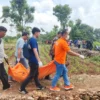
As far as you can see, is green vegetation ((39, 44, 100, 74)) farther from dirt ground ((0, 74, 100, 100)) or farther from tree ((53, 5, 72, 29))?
tree ((53, 5, 72, 29))

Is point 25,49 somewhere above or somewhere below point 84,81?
above

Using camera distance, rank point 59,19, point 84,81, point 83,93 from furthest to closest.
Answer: point 59,19 → point 84,81 → point 83,93

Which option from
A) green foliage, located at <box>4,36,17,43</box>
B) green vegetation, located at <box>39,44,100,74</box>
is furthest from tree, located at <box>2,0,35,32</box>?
green vegetation, located at <box>39,44,100,74</box>

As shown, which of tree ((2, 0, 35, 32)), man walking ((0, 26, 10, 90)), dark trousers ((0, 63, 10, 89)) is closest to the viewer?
man walking ((0, 26, 10, 90))

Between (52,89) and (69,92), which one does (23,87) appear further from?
(69,92)

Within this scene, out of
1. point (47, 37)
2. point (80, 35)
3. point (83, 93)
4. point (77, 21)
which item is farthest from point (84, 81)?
point (47, 37)

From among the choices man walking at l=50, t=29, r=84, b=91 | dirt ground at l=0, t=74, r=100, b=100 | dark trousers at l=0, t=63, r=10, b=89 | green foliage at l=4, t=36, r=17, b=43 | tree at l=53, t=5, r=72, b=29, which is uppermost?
tree at l=53, t=5, r=72, b=29

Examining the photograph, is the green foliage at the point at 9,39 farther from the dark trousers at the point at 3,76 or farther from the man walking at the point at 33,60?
the man walking at the point at 33,60

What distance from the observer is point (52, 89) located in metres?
6.26

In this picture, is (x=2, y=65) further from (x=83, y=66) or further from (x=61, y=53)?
(x=83, y=66)

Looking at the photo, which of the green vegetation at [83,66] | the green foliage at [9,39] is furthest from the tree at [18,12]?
the green vegetation at [83,66]

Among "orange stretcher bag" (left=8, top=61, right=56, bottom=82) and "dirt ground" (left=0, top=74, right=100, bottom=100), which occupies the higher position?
"orange stretcher bag" (left=8, top=61, right=56, bottom=82)

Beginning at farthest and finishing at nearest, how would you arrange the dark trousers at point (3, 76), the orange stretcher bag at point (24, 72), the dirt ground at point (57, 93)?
the orange stretcher bag at point (24, 72), the dark trousers at point (3, 76), the dirt ground at point (57, 93)

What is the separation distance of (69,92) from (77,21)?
36979mm
